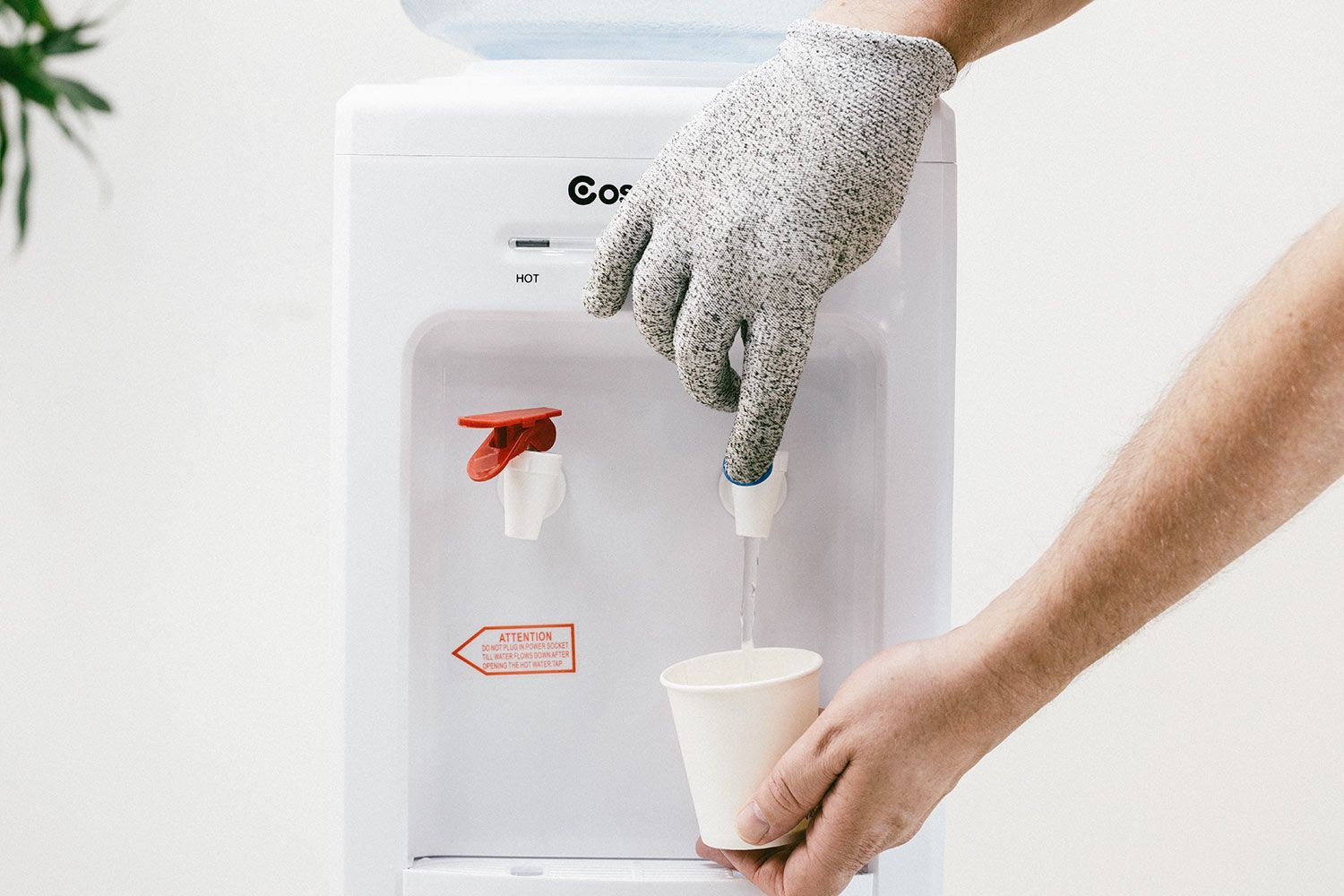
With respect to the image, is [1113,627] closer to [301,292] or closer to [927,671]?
[927,671]

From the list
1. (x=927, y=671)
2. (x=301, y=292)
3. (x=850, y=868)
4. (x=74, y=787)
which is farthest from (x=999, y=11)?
(x=74, y=787)

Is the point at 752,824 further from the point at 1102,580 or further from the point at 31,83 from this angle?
the point at 31,83

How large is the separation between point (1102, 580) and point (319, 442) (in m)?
0.79

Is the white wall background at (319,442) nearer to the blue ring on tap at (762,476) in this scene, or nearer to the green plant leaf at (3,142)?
the green plant leaf at (3,142)

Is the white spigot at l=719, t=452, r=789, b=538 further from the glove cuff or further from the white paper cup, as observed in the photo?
the glove cuff

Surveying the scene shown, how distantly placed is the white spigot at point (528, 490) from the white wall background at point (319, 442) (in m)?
0.51

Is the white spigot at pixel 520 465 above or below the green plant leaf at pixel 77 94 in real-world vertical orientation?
below

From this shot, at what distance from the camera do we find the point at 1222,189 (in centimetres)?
99

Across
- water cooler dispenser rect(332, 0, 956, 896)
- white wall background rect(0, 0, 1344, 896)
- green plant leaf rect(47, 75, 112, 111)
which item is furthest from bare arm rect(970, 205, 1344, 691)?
green plant leaf rect(47, 75, 112, 111)

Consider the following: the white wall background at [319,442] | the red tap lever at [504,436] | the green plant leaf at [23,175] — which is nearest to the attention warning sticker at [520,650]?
the red tap lever at [504,436]

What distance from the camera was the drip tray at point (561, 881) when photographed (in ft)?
2.11

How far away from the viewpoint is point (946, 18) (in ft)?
1.93

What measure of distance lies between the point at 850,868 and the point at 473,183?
1.43 ft

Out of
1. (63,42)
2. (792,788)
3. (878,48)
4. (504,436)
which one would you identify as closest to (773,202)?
(878,48)
